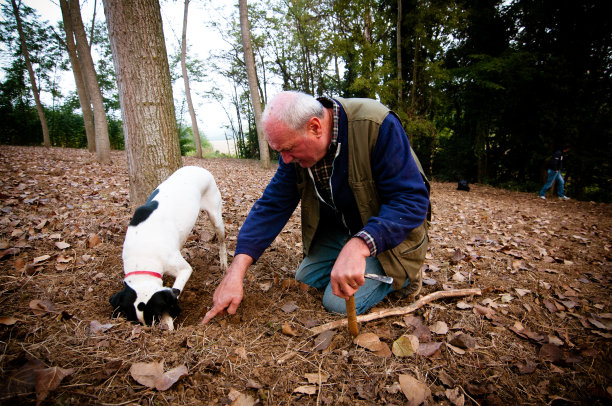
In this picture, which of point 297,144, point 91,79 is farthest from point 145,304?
point 91,79

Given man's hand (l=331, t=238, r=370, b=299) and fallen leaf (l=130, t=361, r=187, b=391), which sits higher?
man's hand (l=331, t=238, r=370, b=299)

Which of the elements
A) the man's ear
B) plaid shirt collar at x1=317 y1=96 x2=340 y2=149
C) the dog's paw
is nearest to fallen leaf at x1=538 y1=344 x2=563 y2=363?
plaid shirt collar at x1=317 y1=96 x2=340 y2=149

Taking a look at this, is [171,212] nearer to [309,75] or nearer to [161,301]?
[161,301]

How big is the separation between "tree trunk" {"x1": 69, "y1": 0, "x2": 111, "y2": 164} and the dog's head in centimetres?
890

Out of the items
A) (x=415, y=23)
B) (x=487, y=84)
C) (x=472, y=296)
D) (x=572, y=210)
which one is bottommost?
(x=572, y=210)

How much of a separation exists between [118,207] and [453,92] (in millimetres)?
15759

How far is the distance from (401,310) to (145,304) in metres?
2.02

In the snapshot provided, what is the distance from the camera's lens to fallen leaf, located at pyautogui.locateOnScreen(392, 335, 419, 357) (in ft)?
5.58

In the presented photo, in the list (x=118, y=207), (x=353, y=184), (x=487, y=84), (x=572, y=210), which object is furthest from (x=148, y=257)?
(x=487, y=84)

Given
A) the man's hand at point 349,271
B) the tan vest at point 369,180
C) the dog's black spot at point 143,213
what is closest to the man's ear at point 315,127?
the tan vest at point 369,180

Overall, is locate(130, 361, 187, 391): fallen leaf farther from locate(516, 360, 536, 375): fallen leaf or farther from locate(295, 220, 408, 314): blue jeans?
locate(516, 360, 536, 375): fallen leaf

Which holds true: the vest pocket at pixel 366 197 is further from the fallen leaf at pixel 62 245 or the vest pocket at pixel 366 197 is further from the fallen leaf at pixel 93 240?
the fallen leaf at pixel 62 245

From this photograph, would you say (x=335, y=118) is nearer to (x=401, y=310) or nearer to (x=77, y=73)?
(x=401, y=310)

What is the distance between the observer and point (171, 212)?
2.66m
